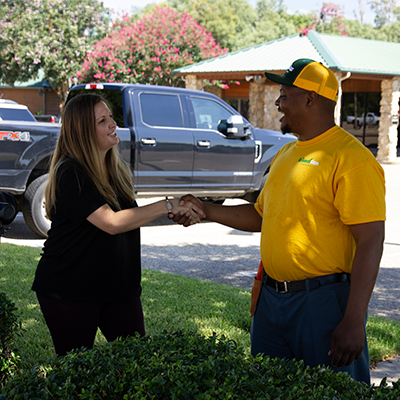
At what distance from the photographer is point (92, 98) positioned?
295 cm

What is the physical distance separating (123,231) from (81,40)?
32.7 m

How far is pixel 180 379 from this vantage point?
6.46ft

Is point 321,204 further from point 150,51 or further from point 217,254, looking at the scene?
point 150,51

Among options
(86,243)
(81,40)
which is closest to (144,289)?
(86,243)

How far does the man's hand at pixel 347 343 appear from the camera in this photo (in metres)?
2.25

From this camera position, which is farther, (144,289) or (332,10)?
(332,10)

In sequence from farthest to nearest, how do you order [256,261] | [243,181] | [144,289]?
1. [243,181]
2. [256,261]
3. [144,289]

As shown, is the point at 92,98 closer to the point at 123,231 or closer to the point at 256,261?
the point at 123,231

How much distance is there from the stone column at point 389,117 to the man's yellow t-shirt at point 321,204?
21.0 meters

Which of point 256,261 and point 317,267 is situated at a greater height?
point 317,267

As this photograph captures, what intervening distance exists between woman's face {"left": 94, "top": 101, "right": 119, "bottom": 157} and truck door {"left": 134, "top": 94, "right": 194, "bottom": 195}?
19.1ft

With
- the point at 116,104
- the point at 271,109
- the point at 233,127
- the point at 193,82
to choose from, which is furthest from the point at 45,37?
the point at 233,127

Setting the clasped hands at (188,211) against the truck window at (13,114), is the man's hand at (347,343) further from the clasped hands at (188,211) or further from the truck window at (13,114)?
the truck window at (13,114)

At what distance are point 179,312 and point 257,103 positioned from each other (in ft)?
64.6
